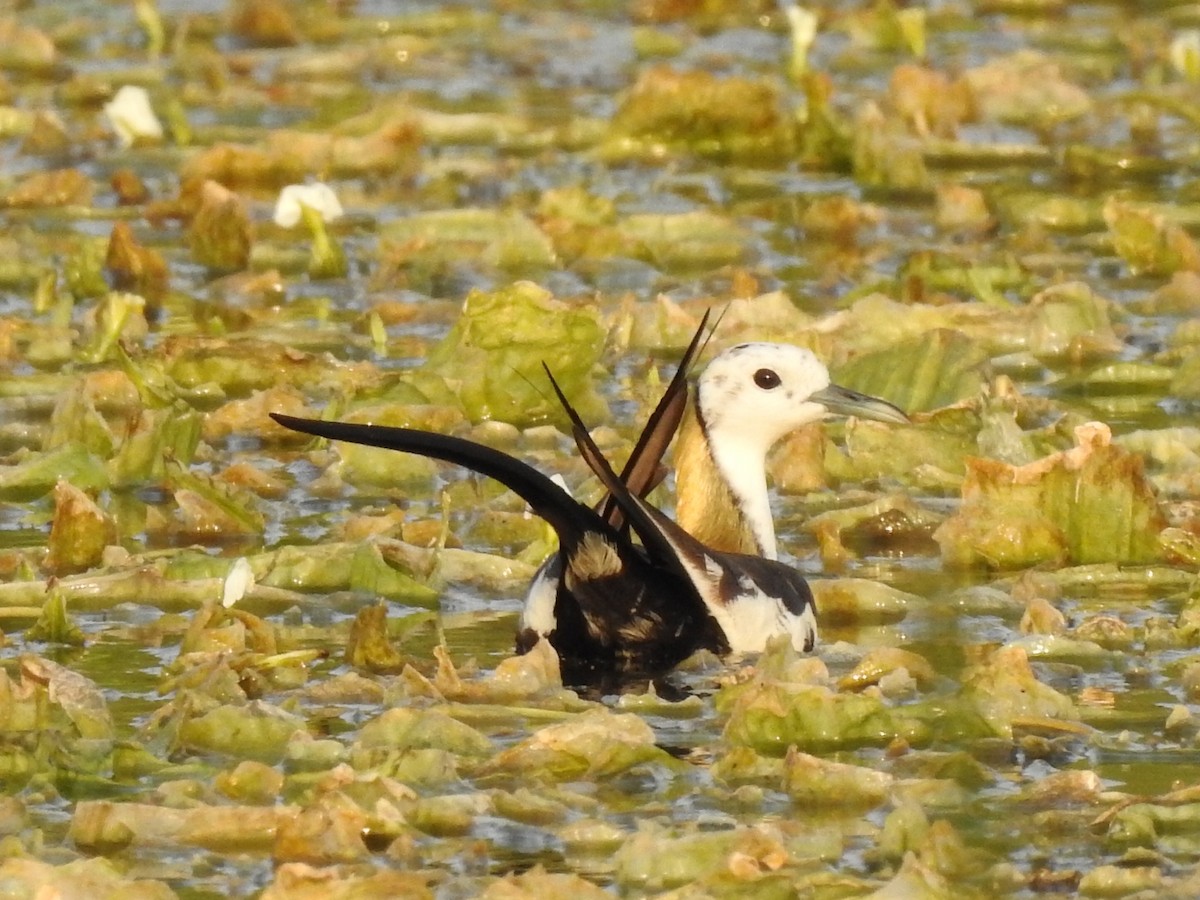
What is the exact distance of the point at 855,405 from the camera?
26.1 ft

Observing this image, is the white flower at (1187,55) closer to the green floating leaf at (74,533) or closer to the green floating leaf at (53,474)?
the green floating leaf at (53,474)

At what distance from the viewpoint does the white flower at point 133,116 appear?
498 inches

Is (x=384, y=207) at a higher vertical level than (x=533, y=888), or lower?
lower

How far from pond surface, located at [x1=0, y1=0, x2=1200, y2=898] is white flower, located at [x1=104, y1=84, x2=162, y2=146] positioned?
0.17 ft

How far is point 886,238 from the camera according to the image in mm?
11555

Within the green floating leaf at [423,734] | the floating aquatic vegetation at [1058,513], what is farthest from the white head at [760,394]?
the green floating leaf at [423,734]

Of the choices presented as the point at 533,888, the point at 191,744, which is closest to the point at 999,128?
the point at 191,744

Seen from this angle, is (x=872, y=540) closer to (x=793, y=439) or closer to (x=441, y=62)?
(x=793, y=439)

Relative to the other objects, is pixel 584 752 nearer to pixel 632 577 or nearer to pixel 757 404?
pixel 632 577

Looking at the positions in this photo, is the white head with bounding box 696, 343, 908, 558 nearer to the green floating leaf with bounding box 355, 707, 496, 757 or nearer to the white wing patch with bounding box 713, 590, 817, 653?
the white wing patch with bounding box 713, 590, 817, 653

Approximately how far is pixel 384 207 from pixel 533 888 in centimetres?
728

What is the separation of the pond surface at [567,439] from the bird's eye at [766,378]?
1.33 feet

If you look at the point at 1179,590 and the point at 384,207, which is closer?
the point at 1179,590

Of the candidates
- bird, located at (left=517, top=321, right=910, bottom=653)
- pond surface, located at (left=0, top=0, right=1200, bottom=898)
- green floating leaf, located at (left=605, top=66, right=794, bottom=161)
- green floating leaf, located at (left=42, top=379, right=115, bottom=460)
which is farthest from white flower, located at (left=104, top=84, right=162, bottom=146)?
bird, located at (left=517, top=321, right=910, bottom=653)
